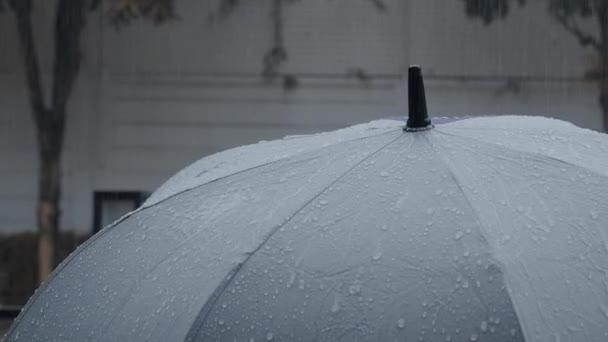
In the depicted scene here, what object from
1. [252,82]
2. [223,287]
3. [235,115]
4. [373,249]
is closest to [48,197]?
[235,115]

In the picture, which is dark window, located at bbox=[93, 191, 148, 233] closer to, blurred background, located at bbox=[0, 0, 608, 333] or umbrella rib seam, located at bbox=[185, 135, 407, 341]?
blurred background, located at bbox=[0, 0, 608, 333]

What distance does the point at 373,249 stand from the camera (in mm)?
2488

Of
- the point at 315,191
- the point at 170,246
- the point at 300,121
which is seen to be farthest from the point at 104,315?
the point at 300,121

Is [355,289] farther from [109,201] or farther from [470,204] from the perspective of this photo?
[109,201]

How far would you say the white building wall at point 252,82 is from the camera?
906cm

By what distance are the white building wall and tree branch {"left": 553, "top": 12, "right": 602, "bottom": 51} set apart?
56 millimetres

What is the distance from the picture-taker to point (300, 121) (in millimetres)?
9164

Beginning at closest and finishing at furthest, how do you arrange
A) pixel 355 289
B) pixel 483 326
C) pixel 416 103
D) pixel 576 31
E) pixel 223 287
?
pixel 483 326
pixel 355 289
pixel 223 287
pixel 416 103
pixel 576 31

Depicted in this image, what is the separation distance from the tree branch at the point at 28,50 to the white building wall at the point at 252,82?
0.07 m

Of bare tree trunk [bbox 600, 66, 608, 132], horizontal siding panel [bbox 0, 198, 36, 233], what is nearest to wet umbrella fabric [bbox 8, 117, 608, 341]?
bare tree trunk [bbox 600, 66, 608, 132]

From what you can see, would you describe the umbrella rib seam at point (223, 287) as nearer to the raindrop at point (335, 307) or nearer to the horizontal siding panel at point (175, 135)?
the raindrop at point (335, 307)

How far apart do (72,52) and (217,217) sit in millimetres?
→ 6574

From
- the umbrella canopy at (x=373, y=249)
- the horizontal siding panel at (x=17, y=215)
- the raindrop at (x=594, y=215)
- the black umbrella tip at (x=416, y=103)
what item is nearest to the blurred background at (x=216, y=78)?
the horizontal siding panel at (x=17, y=215)

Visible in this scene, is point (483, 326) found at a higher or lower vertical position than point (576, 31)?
lower
